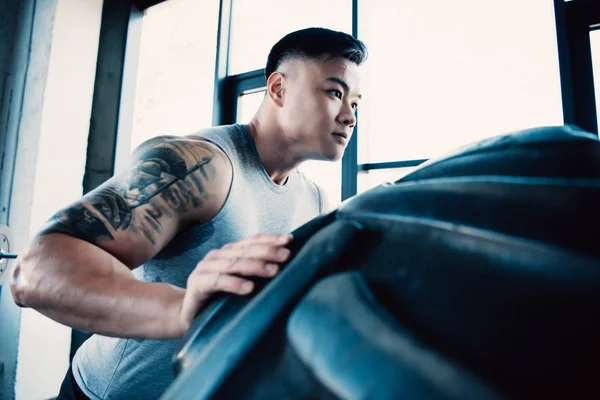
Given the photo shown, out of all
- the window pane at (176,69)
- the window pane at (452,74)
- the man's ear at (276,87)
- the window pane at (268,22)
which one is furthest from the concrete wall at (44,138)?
the window pane at (452,74)

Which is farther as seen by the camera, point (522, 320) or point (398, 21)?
point (398, 21)

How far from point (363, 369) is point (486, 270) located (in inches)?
3.5

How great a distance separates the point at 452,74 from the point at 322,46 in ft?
2.29

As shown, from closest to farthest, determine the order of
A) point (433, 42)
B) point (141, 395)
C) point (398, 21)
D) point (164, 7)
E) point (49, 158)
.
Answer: point (141, 395), point (433, 42), point (398, 21), point (49, 158), point (164, 7)

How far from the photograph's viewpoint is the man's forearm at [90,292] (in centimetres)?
42

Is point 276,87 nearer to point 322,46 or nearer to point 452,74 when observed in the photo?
point 322,46

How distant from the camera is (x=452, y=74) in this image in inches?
56.3

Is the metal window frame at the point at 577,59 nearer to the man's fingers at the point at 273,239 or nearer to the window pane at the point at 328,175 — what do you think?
the window pane at the point at 328,175

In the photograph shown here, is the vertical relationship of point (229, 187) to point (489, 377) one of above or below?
above

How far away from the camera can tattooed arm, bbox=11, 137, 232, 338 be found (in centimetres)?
44

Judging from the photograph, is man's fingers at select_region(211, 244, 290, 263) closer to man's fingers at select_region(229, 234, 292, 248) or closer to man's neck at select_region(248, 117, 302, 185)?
man's fingers at select_region(229, 234, 292, 248)

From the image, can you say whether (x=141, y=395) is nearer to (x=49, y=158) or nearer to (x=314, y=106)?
(x=314, y=106)

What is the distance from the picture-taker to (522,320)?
172mm

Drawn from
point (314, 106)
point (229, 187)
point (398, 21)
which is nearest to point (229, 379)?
point (229, 187)
